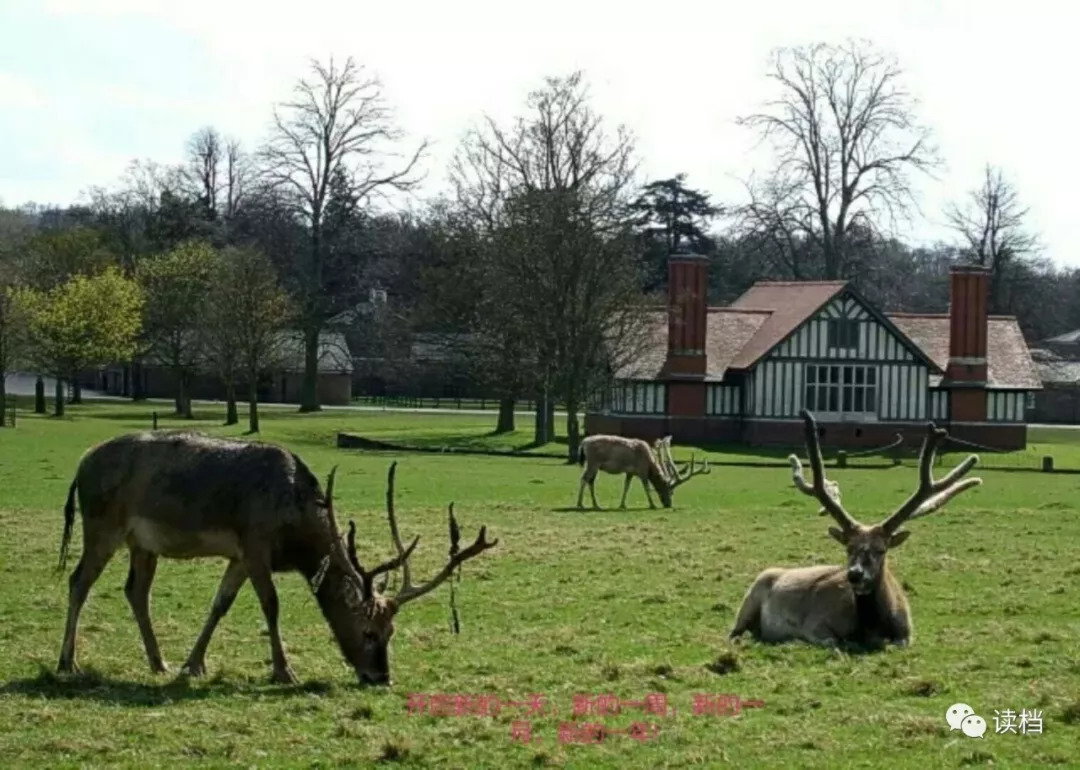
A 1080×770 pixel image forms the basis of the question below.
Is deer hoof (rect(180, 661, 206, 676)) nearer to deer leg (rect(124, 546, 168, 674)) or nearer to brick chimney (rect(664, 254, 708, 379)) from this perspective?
deer leg (rect(124, 546, 168, 674))

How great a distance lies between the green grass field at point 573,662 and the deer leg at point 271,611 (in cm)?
19

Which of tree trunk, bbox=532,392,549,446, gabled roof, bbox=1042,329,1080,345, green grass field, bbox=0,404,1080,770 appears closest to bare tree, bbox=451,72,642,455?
tree trunk, bbox=532,392,549,446

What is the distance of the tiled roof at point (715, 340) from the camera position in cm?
6706

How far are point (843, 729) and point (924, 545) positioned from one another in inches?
541

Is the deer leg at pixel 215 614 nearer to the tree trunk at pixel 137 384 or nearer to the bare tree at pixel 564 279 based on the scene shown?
the bare tree at pixel 564 279

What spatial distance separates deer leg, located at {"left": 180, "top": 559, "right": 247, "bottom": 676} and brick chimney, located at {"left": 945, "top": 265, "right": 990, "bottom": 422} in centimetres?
6097

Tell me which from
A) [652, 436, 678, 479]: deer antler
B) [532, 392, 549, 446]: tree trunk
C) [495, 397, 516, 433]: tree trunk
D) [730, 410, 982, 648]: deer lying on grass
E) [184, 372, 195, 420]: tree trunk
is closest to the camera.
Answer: [730, 410, 982, 648]: deer lying on grass

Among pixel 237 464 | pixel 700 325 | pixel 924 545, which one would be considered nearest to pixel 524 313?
pixel 700 325

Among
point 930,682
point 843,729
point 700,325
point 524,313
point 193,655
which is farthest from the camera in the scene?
point 700,325

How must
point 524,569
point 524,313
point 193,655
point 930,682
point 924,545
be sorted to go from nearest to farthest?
point 930,682, point 193,655, point 524,569, point 924,545, point 524,313

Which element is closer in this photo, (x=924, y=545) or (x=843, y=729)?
(x=843, y=729)

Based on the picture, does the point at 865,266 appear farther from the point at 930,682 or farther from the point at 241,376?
the point at 930,682

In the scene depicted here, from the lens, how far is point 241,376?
78375 mm

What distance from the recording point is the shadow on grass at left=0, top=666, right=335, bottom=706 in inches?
447
